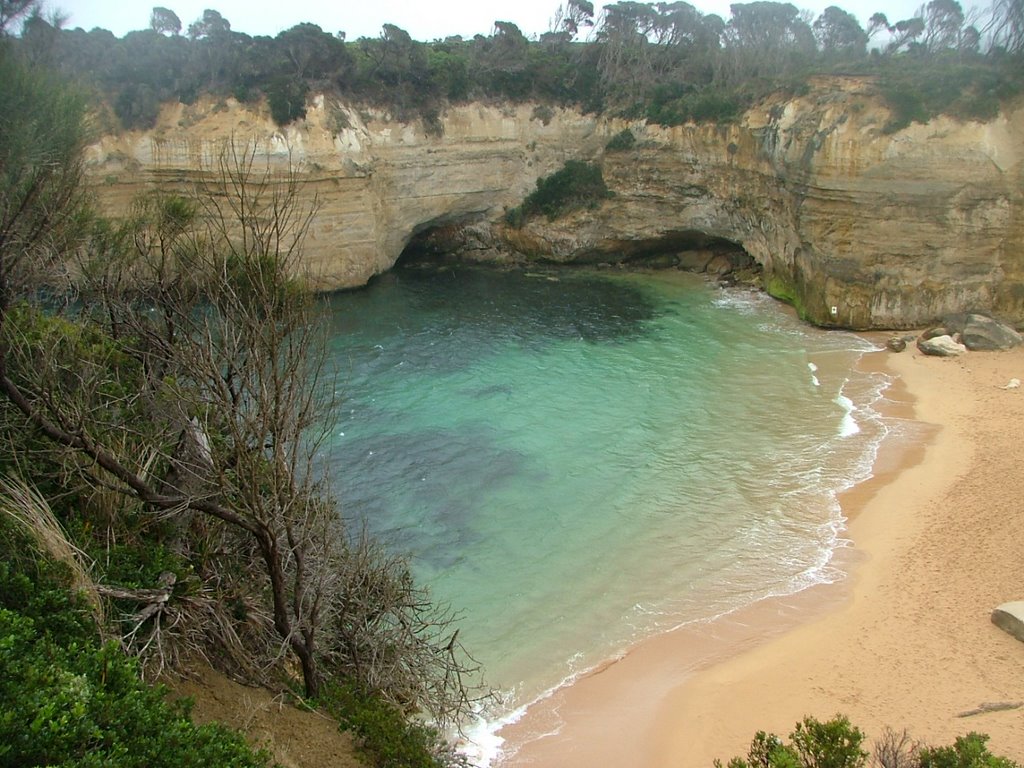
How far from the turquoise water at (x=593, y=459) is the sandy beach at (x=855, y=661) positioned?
2.02ft

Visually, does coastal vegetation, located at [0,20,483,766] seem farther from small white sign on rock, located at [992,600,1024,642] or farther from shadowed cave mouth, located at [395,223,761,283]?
shadowed cave mouth, located at [395,223,761,283]

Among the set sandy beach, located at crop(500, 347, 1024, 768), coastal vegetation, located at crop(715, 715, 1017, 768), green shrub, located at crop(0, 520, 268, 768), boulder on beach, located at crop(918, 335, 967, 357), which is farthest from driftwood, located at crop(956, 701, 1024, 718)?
boulder on beach, located at crop(918, 335, 967, 357)

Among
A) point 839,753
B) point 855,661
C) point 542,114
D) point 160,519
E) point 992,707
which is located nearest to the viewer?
point 839,753

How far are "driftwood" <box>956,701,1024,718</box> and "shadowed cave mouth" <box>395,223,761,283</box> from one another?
1026 inches

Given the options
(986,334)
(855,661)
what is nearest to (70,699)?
(855,661)

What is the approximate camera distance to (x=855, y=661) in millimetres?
12031

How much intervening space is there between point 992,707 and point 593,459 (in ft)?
32.6

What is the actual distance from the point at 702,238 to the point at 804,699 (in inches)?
1165

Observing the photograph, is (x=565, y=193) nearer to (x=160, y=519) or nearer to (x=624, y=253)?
(x=624, y=253)

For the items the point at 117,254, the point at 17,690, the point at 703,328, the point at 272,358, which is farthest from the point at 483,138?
the point at 17,690

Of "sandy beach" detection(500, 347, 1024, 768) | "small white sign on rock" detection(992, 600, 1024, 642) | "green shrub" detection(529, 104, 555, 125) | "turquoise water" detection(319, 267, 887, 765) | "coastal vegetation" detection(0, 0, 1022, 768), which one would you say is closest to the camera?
"coastal vegetation" detection(0, 0, 1022, 768)

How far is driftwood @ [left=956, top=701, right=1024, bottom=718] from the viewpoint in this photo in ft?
35.1

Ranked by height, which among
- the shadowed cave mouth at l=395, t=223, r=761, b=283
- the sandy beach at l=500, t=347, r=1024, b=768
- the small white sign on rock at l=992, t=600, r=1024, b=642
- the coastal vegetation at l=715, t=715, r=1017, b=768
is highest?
the shadowed cave mouth at l=395, t=223, r=761, b=283

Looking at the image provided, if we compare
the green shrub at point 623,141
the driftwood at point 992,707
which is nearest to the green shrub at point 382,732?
the driftwood at point 992,707
